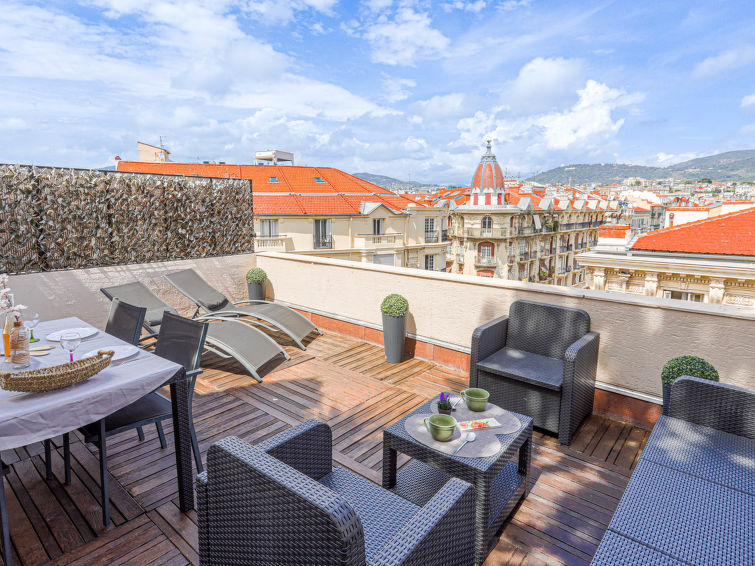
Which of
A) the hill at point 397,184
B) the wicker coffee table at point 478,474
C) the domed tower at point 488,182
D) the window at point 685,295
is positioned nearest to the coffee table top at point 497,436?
the wicker coffee table at point 478,474

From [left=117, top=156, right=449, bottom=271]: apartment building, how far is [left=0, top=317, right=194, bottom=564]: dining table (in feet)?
63.4

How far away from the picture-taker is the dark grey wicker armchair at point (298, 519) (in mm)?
1069

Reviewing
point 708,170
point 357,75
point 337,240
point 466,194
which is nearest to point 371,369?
point 337,240

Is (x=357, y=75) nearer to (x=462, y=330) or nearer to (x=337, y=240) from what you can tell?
(x=337, y=240)

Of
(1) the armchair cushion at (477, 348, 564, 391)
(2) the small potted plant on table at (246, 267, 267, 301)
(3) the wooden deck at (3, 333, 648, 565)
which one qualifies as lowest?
(3) the wooden deck at (3, 333, 648, 565)

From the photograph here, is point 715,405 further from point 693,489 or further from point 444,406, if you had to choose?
point 444,406

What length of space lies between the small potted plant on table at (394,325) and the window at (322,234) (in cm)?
1992

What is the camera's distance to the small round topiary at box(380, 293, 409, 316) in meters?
4.57

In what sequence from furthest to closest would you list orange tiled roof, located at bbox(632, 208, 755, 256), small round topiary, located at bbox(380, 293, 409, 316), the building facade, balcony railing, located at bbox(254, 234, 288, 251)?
the building facade, balcony railing, located at bbox(254, 234, 288, 251), orange tiled roof, located at bbox(632, 208, 755, 256), small round topiary, located at bbox(380, 293, 409, 316)

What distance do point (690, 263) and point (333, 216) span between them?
17572 mm

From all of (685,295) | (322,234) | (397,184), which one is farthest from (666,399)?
(397,184)

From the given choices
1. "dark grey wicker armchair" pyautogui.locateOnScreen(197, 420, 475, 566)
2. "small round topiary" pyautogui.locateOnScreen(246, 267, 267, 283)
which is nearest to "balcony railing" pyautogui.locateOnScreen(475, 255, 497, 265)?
"small round topiary" pyautogui.locateOnScreen(246, 267, 267, 283)

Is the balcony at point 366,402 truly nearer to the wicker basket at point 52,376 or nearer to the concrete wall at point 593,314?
→ the concrete wall at point 593,314

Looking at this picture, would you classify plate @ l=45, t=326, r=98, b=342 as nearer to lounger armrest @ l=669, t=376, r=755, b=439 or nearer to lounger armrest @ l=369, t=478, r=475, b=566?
lounger armrest @ l=369, t=478, r=475, b=566
